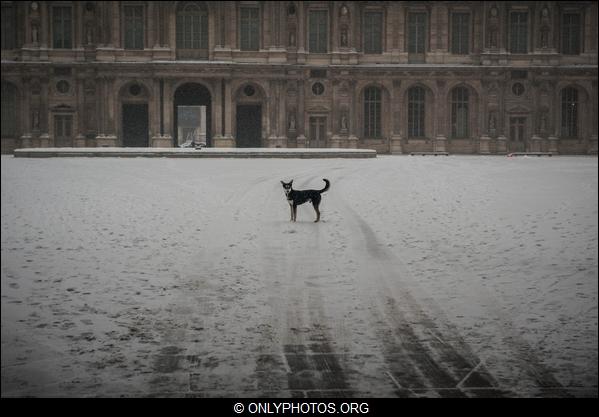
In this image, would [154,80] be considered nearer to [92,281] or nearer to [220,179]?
[220,179]

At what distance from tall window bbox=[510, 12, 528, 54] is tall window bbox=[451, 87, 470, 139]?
→ 3.96 metres

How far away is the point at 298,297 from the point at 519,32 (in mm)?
44621

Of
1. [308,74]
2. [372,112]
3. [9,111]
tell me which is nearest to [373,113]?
[372,112]

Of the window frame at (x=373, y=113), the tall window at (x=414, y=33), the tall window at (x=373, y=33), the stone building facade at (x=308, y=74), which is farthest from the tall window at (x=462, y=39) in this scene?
the window frame at (x=373, y=113)

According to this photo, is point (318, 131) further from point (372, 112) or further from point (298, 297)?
point (298, 297)

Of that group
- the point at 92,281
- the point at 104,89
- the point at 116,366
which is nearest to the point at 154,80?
the point at 104,89

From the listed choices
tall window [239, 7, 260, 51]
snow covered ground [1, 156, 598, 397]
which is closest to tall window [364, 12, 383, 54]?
tall window [239, 7, 260, 51]

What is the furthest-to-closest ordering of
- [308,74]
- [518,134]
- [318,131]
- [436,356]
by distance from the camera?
[518,134] < [318,131] < [308,74] < [436,356]

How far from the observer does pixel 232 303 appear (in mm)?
8695

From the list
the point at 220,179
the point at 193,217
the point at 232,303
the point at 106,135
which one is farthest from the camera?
the point at 106,135

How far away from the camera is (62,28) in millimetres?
48719

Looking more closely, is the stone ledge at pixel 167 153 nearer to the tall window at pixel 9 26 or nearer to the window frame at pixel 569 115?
the tall window at pixel 9 26
